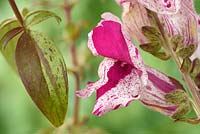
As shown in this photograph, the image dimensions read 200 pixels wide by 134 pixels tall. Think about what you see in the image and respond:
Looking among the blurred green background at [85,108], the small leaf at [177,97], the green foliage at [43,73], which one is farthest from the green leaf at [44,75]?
the blurred green background at [85,108]

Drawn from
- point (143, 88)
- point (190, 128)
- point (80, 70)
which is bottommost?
point (190, 128)

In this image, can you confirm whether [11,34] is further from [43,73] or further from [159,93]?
[159,93]

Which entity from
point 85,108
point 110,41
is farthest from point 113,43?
point 85,108

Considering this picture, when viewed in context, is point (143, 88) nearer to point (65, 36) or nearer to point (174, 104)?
point (174, 104)

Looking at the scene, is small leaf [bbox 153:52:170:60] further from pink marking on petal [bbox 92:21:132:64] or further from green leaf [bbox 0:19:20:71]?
green leaf [bbox 0:19:20:71]

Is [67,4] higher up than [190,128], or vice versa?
[67,4]

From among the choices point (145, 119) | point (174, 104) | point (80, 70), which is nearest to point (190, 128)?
point (145, 119)

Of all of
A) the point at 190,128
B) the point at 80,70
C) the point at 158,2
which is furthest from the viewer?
the point at 190,128
